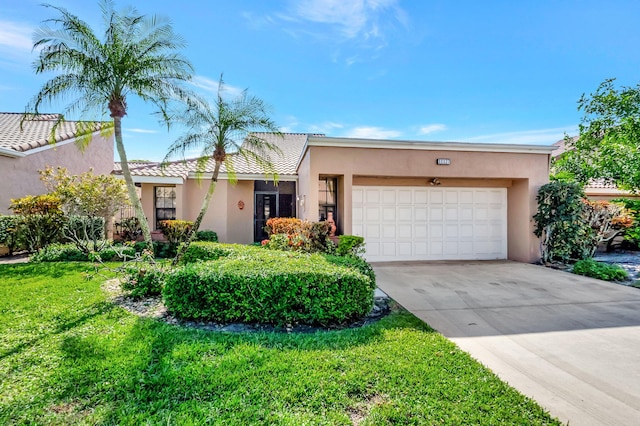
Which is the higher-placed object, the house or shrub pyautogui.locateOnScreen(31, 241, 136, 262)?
the house

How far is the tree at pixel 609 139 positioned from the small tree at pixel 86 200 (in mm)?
18168

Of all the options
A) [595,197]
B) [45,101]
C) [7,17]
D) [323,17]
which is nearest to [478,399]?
[323,17]

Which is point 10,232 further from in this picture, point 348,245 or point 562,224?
point 562,224

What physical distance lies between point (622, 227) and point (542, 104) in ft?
20.9

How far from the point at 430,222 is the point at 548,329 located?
7188 mm

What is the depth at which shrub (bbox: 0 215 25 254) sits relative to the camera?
11125 mm

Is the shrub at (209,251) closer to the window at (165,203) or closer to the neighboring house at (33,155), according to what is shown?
the neighboring house at (33,155)

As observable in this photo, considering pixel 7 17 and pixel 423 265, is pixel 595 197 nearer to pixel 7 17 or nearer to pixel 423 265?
pixel 423 265

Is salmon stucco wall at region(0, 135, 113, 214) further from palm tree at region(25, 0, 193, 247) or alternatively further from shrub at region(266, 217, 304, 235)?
shrub at region(266, 217, 304, 235)

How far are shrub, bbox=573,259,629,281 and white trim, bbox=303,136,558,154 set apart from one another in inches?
164

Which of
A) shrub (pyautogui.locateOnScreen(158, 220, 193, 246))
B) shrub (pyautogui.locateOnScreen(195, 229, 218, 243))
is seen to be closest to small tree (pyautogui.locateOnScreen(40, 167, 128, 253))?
shrub (pyautogui.locateOnScreen(158, 220, 193, 246))

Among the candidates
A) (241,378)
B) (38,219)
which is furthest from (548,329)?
(38,219)

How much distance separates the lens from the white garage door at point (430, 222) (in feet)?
38.3

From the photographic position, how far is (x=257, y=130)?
9539 millimetres
